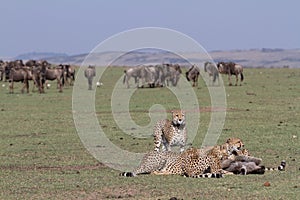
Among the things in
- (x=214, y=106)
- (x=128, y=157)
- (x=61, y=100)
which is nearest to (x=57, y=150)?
(x=128, y=157)

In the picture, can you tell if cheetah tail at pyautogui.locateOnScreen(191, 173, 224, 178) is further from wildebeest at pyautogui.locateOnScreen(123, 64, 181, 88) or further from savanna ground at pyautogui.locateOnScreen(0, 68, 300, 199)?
wildebeest at pyautogui.locateOnScreen(123, 64, 181, 88)

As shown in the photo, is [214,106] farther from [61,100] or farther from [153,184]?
[153,184]

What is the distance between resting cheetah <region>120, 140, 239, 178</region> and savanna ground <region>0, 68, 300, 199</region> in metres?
0.24

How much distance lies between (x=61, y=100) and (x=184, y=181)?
21.6 m

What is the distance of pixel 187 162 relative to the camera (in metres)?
11.7

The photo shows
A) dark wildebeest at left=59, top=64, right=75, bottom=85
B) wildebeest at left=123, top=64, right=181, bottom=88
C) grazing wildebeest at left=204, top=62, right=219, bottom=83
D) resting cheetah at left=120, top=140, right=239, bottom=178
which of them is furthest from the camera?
dark wildebeest at left=59, top=64, right=75, bottom=85

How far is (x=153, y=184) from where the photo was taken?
11.0 metres

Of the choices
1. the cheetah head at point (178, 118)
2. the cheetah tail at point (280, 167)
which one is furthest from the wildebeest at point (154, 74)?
the cheetah tail at point (280, 167)

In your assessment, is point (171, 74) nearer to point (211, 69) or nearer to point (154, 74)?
point (154, 74)

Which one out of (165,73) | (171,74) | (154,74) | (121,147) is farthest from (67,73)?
(121,147)

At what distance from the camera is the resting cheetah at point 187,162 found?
1166 cm

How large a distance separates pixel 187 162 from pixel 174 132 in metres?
1.55

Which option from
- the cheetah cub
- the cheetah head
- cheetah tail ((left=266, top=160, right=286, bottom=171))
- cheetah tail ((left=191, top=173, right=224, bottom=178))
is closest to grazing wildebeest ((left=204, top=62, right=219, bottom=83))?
the cheetah cub

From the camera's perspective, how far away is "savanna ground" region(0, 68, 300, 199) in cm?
1038
